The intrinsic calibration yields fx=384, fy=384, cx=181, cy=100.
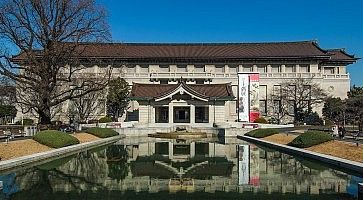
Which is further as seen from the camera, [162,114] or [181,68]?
[181,68]

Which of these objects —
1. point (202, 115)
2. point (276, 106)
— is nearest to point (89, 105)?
point (202, 115)

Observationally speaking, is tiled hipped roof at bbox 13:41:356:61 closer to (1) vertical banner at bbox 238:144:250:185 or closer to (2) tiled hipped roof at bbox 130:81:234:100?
(2) tiled hipped roof at bbox 130:81:234:100

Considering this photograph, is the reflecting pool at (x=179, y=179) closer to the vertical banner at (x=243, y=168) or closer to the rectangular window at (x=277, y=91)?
the vertical banner at (x=243, y=168)

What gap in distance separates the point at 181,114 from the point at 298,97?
19283 millimetres

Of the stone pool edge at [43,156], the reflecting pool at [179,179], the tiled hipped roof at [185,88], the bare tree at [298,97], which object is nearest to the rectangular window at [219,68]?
the bare tree at [298,97]

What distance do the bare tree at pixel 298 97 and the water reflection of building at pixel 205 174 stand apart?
4104 centimetres

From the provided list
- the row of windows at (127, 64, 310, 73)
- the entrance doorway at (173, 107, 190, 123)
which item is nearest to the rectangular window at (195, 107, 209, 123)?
the entrance doorway at (173, 107, 190, 123)

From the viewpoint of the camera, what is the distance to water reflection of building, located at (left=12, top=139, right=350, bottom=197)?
43.7ft

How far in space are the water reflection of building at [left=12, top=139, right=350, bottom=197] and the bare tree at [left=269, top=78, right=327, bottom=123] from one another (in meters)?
41.0

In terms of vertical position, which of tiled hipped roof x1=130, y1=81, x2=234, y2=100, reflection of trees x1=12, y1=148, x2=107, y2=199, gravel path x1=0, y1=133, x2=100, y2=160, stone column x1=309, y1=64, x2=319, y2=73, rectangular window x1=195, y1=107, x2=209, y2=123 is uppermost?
stone column x1=309, y1=64, x2=319, y2=73

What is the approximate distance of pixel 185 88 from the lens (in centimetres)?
5159

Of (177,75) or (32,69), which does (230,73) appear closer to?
(177,75)

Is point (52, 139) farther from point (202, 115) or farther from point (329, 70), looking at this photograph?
point (329, 70)

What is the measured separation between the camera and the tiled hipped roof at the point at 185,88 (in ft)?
170
